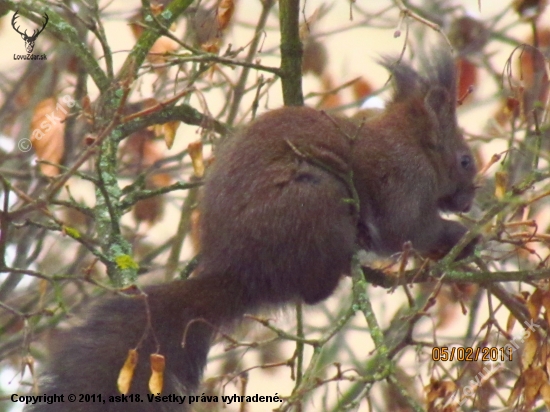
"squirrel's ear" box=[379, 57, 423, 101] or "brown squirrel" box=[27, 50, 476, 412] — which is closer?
"brown squirrel" box=[27, 50, 476, 412]

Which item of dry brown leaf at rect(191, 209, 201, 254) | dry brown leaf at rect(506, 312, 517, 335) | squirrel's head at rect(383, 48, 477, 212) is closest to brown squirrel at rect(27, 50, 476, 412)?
squirrel's head at rect(383, 48, 477, 212)

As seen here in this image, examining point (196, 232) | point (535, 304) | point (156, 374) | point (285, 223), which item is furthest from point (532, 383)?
point (196, 232)

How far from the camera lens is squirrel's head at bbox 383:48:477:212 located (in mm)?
3830

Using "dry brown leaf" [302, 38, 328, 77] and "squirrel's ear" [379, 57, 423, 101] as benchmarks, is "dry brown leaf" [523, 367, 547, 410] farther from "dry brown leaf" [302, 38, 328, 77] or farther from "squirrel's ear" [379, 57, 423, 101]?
"dry brown leaf" [302, 38, 328, 77]

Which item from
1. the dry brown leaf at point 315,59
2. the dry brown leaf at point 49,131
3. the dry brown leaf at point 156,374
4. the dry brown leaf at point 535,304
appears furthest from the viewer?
the dry brown leaf at point 315,59

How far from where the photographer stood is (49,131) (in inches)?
129

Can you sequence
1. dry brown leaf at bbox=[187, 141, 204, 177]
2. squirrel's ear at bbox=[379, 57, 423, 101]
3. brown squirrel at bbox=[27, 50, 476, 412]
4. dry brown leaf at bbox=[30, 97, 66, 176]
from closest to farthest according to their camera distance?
brown squirrel at bbox=[27, 50, 476, 412] < dry brown leaf at bbox=[187, 141, 204, 177] < dry brown leaf at bbox=[30, 97, 66, 176] < squirrel's ear at bbox=[379, 57, 423, 101]

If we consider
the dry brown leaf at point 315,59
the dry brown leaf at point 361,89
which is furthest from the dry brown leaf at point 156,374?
the dry brown leaf at point 361,89

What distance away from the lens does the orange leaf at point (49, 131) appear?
10.4 ft

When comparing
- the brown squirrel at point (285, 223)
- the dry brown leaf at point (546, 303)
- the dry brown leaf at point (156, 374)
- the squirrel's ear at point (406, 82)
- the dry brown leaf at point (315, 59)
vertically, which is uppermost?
the dry brown leaf at point (315, 59)

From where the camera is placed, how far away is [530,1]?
11.4 feet

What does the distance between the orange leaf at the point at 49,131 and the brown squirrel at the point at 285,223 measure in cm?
64

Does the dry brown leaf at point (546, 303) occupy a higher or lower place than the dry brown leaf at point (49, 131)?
lower

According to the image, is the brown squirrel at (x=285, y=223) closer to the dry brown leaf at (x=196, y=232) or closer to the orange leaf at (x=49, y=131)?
the dry brown leaf at (x=196, y=232)
